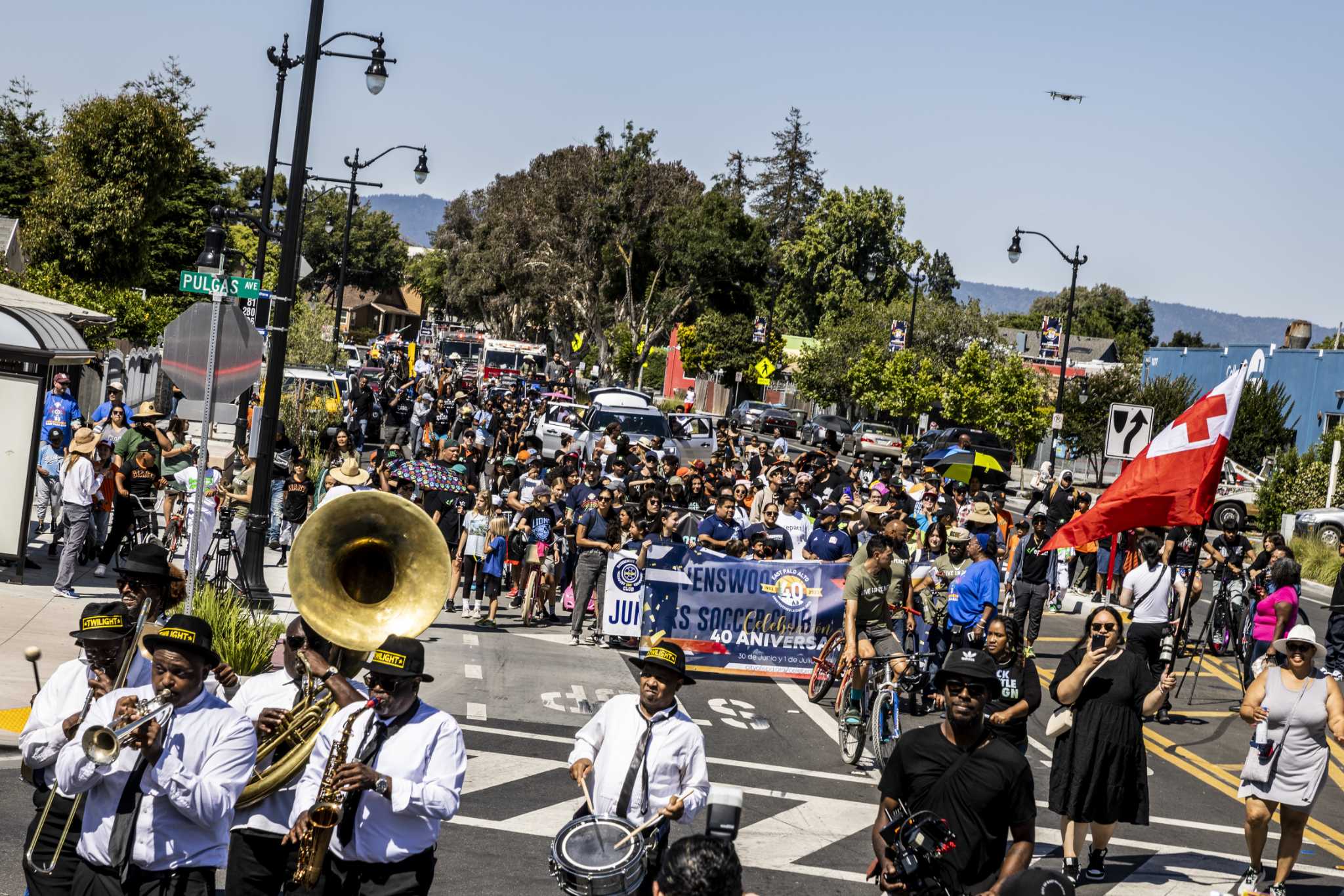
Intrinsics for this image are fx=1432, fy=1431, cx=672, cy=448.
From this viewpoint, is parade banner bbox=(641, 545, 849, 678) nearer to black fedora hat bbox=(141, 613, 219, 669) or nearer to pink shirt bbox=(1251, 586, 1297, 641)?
pink shirt bbox=(1251, 586, 1297, 641)

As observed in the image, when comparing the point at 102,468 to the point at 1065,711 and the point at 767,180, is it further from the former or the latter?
the point at 767,180

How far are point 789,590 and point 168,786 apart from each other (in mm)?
10895

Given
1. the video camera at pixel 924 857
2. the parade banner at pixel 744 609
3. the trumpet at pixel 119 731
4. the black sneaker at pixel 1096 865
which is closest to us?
the trumpet at pixel 119 731

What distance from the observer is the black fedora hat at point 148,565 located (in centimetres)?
667

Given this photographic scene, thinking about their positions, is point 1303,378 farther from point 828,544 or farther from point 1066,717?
point 1066,717

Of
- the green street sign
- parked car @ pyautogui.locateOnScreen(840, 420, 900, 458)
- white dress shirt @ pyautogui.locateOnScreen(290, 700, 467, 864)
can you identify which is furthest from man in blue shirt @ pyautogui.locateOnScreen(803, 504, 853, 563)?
parked car @ pyautogui.locateOnScreen(840, 420, 900, 458)

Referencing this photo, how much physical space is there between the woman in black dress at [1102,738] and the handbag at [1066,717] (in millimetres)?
12

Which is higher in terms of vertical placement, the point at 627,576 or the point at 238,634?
the point at 627,576

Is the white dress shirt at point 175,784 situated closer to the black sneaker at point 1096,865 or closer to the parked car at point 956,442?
the black sneaker at point 1096,865

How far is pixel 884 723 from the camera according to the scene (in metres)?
11.8

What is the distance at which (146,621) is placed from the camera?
21.5 ft

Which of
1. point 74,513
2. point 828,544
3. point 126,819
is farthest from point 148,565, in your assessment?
point 828,544

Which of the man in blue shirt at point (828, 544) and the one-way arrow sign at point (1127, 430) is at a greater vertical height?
the one-way arrow sign at point (1127, 430)

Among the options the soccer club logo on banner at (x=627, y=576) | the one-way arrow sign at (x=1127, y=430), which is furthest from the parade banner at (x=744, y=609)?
the one-way arrow sign at (x=1127, y=430)
